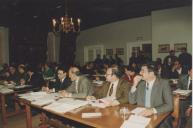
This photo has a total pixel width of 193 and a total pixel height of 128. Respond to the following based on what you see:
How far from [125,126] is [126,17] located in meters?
10.0

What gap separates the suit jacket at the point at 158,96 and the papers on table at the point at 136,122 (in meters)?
0.31

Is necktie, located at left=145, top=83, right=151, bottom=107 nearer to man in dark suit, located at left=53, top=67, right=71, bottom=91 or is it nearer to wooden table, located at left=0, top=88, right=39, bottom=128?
man in dark suit, located at left=53, top=67, right=71, bottom=91

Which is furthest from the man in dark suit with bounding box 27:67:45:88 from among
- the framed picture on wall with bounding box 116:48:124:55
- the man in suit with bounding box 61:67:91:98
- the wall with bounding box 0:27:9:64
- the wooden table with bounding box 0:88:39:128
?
the framed picture on wall with bounding box 116:48:124:55

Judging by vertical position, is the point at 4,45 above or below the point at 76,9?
below

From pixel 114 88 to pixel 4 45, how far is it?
944 centimetres

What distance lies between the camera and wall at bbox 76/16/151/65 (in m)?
11.3

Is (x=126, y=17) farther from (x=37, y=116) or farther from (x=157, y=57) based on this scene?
(x=37, y=116)

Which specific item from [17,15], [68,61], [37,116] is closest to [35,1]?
[17,15]

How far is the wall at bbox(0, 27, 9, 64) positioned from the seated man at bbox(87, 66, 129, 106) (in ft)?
29.9

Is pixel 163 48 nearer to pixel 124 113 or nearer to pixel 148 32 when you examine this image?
pixel 148 32

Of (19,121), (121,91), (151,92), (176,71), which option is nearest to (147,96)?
(151,92)

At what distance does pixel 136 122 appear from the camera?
2150 mm

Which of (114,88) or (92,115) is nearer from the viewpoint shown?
(92,115)

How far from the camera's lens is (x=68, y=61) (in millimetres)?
13094
